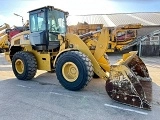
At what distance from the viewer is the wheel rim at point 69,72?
5.43 m

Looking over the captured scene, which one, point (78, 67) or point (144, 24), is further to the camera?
point (144, 24)

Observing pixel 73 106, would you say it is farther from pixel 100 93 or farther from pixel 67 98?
pixel 100 93

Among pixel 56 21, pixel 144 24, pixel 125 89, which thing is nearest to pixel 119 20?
pixel 144 24

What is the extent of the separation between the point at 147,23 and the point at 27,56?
15.5 metres

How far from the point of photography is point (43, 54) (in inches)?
264

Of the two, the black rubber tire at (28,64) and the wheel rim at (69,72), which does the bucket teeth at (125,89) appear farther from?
the black rubber tire at (28,64)

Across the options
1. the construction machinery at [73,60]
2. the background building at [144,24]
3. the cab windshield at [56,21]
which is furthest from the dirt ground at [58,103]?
the background building at [144,24]

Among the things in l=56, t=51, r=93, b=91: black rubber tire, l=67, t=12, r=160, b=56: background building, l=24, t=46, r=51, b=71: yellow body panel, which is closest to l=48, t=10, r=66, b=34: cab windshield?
l=24, t=46, r=51, b=71: yellow body panel

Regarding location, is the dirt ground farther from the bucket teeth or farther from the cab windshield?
the cab windshield

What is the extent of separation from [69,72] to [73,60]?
18.5 inches

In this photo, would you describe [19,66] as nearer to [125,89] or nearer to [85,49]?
[85,49]

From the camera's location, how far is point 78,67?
5207 millimetres

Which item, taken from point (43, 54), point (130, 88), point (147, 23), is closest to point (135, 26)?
point (147, 23)

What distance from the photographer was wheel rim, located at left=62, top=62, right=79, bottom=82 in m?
5.43
